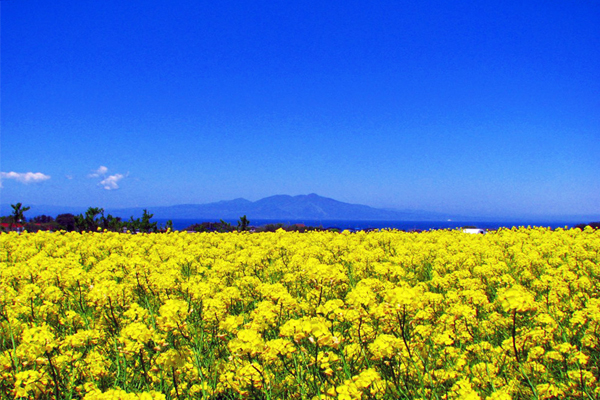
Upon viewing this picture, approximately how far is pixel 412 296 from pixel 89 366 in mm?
3220

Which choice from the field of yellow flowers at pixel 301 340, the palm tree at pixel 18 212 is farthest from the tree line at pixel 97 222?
the field of yellow flowers at pixel 301 340

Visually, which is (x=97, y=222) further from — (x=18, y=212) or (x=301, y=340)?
(x=301, y=340)

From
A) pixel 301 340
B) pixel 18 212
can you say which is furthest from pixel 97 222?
pixel 301 340

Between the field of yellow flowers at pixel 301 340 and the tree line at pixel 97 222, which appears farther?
the tree line at pixel 97 222

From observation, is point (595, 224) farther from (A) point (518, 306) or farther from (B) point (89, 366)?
(B) point (89, 366)

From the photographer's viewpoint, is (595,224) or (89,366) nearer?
(89,366)

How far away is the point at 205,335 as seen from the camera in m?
4.54

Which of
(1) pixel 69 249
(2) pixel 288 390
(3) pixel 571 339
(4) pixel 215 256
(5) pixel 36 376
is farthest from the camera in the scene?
(1) pixel 69 249

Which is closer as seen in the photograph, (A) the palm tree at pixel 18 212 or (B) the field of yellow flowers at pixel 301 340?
(B) the field of yellow flowers at pixel 301 340

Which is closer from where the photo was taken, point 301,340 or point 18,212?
point 301,340

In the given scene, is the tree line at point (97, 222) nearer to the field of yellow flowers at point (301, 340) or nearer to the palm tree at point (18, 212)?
the palm tree at point (18, 212)

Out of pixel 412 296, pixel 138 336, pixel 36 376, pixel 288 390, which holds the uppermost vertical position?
pixel 412 296

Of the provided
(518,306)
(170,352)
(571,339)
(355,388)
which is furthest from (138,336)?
(571,339)

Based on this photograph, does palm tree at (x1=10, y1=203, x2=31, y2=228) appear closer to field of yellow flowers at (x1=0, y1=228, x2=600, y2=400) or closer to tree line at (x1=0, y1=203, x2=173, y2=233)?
tree line at (x1=0, y1=203, x2=173, y2=233)
